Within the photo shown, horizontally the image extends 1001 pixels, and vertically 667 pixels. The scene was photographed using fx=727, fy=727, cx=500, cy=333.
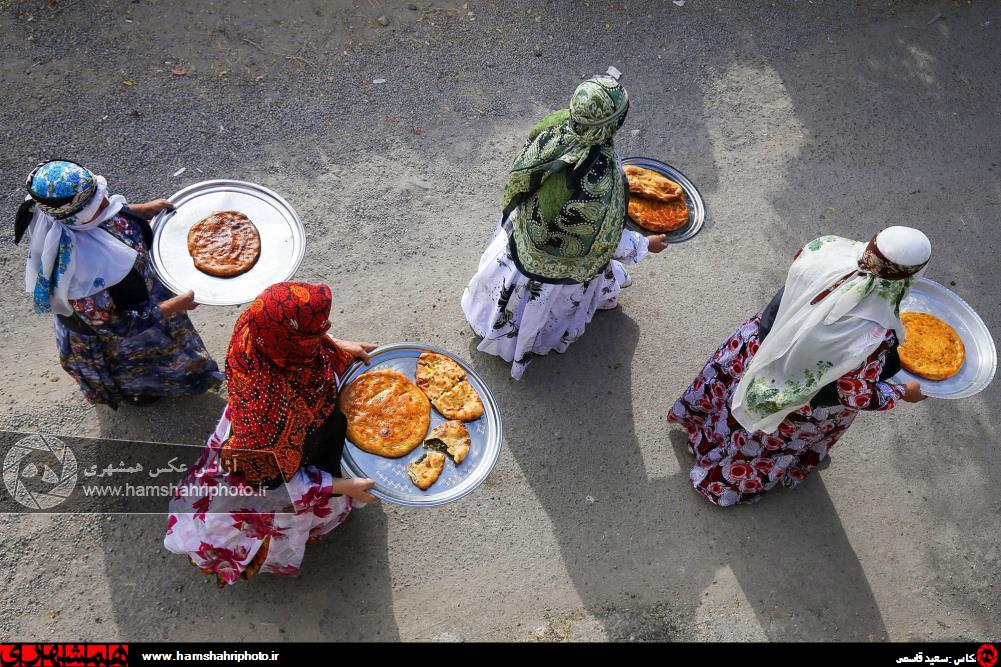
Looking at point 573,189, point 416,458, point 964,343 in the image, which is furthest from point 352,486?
point 964,343

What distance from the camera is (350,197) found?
5.81m

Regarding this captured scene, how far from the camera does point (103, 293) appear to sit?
3748 millimetres

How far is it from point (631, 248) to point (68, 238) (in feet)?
10.3

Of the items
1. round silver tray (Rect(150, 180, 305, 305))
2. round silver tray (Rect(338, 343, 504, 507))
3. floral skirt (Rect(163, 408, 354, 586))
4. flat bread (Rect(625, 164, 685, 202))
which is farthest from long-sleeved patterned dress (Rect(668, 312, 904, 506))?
round silver tray (Rect(150, 180, 305, 305))

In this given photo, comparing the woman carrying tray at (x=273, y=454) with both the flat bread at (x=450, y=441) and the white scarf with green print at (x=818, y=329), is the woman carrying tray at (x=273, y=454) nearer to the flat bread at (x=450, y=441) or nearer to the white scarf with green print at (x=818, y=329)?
the flat bread at (x=450, y=441)

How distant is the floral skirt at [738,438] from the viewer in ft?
13.9

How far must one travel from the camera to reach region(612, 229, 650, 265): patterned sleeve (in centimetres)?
466

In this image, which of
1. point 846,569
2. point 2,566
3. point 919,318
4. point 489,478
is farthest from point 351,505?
point 919,318

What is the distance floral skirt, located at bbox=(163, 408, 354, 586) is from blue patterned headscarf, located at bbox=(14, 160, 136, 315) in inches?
37.9

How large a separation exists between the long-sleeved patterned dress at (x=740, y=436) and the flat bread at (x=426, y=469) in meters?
1.86

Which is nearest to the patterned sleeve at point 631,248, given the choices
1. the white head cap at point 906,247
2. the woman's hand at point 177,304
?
the white head cap at point 906,247

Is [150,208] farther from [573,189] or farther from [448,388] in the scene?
[573,189]

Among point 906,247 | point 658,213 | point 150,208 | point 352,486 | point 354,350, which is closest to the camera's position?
point 906,247

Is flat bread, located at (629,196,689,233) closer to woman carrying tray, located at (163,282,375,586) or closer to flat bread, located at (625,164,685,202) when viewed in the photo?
flat bread, located at (625,164,685,202)
